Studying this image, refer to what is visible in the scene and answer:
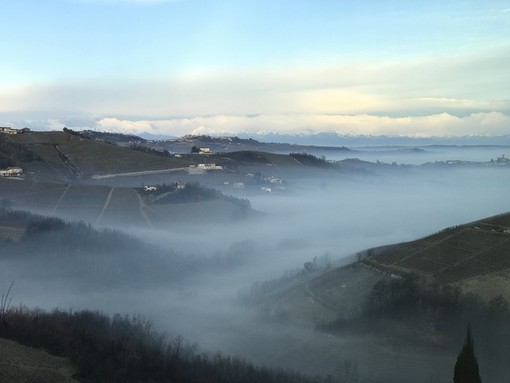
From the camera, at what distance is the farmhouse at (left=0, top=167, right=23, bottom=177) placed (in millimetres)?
108269

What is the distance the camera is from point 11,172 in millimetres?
109625

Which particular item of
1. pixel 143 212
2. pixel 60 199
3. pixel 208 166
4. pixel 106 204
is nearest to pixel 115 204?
pixel 106 204

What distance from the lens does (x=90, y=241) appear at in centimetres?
8544

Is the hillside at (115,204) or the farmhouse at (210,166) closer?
the hillside at (115,204)

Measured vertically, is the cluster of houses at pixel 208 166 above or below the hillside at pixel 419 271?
above

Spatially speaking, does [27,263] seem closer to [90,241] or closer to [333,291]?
[90,241]

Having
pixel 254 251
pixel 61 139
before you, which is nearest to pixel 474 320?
pixel 254 251

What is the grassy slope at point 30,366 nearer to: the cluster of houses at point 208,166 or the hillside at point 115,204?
the hillside at point 115,204

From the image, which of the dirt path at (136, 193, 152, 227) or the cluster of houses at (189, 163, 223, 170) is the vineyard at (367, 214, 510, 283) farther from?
the cluster of houses at (189, 163, 223, 170)

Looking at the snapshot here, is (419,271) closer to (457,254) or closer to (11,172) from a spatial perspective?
(457,254)

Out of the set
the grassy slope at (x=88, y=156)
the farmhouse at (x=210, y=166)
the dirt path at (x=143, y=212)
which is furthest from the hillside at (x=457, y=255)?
the farmhouse at (x=210, y=166)

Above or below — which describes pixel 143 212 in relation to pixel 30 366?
above

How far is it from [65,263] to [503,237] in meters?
57.3

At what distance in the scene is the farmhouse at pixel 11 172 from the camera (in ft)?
355
